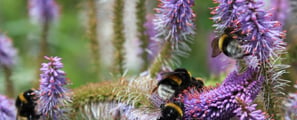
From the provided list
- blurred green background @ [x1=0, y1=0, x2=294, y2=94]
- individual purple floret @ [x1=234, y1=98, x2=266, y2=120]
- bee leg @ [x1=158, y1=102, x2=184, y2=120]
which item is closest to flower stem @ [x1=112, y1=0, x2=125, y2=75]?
blurred green background @ [x1=0, y1=0, x2=294, y2=94]

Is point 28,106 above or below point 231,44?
below

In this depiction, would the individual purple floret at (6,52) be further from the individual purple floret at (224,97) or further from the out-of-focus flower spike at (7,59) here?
the individual purple floret at (224,97)

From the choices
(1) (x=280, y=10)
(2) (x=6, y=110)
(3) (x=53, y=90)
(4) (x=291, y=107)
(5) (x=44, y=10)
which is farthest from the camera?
(5) (x=44, y=10)

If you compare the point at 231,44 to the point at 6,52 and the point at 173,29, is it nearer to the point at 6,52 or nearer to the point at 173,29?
the point at 173,29

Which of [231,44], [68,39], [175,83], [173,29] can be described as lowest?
[175,83]

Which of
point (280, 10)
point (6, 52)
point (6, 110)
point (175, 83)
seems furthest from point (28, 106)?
point (280, 10)

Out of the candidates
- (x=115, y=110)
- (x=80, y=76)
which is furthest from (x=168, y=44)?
(x=80, y=76)

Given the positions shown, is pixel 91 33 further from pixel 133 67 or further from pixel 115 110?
pixel 115 110
